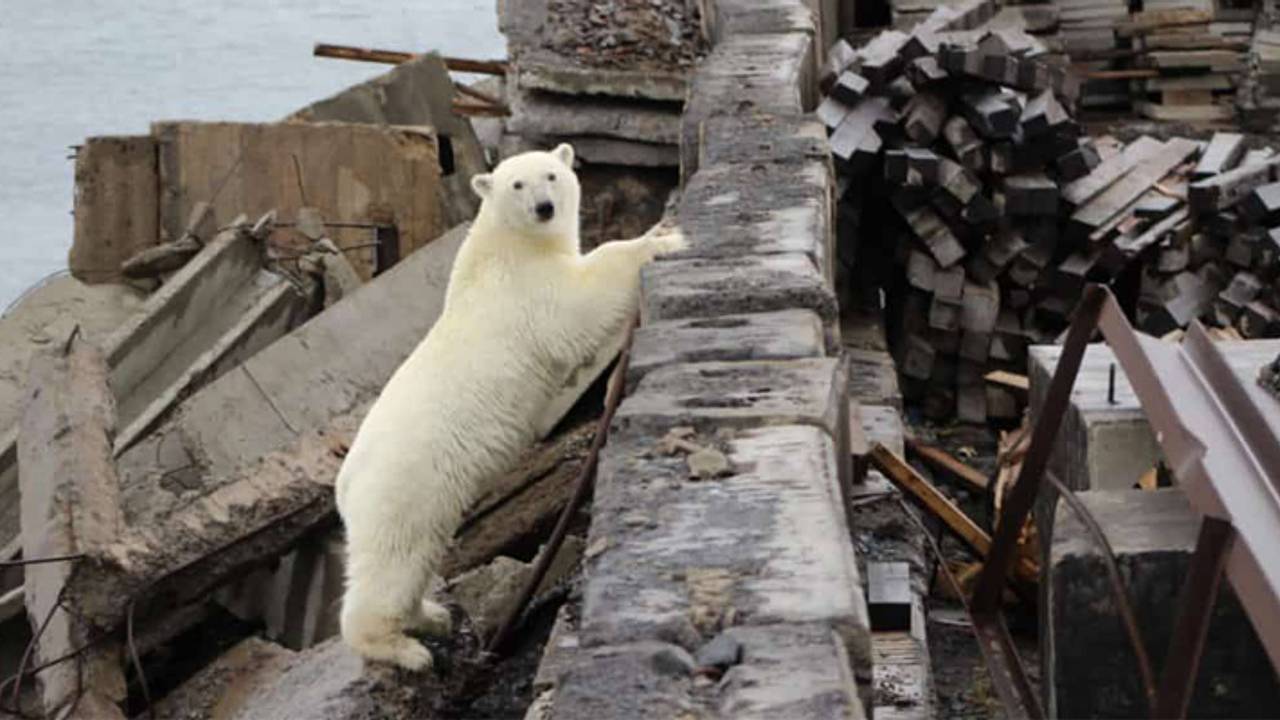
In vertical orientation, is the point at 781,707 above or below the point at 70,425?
above

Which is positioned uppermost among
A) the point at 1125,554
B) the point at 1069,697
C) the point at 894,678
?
the point at 1125,554

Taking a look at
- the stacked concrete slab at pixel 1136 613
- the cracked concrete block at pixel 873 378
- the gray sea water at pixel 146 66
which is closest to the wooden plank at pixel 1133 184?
the cracked concrete block at pixel 873 378

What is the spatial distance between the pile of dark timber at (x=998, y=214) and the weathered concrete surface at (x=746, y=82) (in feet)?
1.38

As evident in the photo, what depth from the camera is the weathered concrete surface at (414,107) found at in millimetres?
12562

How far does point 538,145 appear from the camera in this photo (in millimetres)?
10312

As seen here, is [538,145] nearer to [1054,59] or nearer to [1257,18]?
[1054,59]

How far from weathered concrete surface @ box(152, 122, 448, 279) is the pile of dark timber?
7.07ft

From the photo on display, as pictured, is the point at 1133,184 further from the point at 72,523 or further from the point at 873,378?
the point at 72,523

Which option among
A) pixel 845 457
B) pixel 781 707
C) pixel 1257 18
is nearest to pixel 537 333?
pixel 845 457

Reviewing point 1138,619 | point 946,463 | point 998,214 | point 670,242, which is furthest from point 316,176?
point 1138,619

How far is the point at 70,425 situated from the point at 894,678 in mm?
3107

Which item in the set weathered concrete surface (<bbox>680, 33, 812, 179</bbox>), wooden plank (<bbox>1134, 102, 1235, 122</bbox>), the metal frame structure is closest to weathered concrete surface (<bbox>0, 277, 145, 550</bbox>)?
weathered concrete surface (<bbox>680, 33, 812, 179</bbox>)

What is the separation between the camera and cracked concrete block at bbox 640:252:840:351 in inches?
216

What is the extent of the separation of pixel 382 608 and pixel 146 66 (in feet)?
42.3
